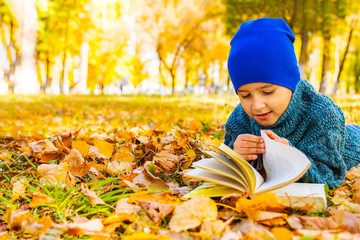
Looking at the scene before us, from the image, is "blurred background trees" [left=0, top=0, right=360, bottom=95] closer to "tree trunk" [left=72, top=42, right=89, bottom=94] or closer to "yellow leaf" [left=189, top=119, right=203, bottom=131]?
"tree trunk" [left=72, top=42, right=89, bottom=94]

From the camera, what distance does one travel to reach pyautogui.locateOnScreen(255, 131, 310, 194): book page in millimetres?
1219

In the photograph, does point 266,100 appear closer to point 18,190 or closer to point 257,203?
point 257,203

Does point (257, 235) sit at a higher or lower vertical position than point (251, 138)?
lower

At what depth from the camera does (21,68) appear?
46.0ft

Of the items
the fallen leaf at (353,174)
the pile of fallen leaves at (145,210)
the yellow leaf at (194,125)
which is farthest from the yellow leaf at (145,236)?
the yellow leaf at (194,125)

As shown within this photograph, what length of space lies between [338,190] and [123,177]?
118 centimetres

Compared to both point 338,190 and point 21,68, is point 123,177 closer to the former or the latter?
point 338,190

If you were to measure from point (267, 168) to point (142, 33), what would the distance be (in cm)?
2106

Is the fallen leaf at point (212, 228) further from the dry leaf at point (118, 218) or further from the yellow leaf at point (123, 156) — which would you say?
the yellow leaf at point (123, 156)

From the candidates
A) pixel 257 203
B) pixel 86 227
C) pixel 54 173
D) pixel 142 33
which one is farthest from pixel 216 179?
pixel 142 33

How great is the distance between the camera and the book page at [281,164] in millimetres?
1219

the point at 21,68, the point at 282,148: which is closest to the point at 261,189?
the point at 282,148

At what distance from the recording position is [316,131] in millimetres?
1727

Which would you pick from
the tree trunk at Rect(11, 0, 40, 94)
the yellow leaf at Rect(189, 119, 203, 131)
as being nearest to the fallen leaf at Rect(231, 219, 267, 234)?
the yellow leaf at Rect(189, 119, 203, 131)
